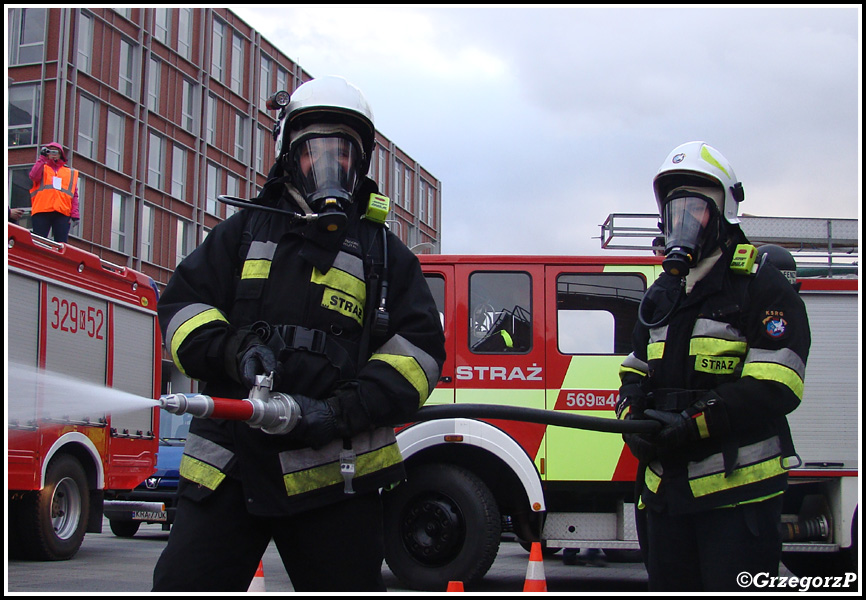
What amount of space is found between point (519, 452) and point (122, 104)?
2963 cm

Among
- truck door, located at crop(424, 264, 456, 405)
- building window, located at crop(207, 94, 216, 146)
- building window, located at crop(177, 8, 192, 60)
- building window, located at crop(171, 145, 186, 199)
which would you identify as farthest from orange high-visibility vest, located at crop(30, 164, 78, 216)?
building window, located at crop(207, 94, 216, 146)

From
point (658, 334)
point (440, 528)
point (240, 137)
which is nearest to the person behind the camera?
point (658, 334)

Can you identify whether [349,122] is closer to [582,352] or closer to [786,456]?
[786,456]

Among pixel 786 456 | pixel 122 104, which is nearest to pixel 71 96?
pixel 122 104

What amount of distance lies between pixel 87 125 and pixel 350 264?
3111 centimetres

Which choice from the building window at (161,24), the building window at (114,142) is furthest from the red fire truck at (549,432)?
the building window at (161,24)

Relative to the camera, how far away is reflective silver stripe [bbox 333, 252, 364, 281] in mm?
3014

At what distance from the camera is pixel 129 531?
12.4 metres

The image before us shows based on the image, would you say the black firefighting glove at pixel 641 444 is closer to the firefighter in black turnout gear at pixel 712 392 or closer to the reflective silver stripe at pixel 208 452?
the firefighter in black turnout gear at pixel 712 392

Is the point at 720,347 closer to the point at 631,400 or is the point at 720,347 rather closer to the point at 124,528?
the point at 631,400

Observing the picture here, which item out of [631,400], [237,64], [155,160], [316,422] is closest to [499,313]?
[631,400]

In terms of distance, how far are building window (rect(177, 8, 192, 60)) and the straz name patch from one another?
35777mm

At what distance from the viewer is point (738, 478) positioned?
3.46 m

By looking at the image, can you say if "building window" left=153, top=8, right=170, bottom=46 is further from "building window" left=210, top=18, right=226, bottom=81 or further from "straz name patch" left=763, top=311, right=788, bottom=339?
"straz name patch" left=763, top=311, right=788, bottom=339
